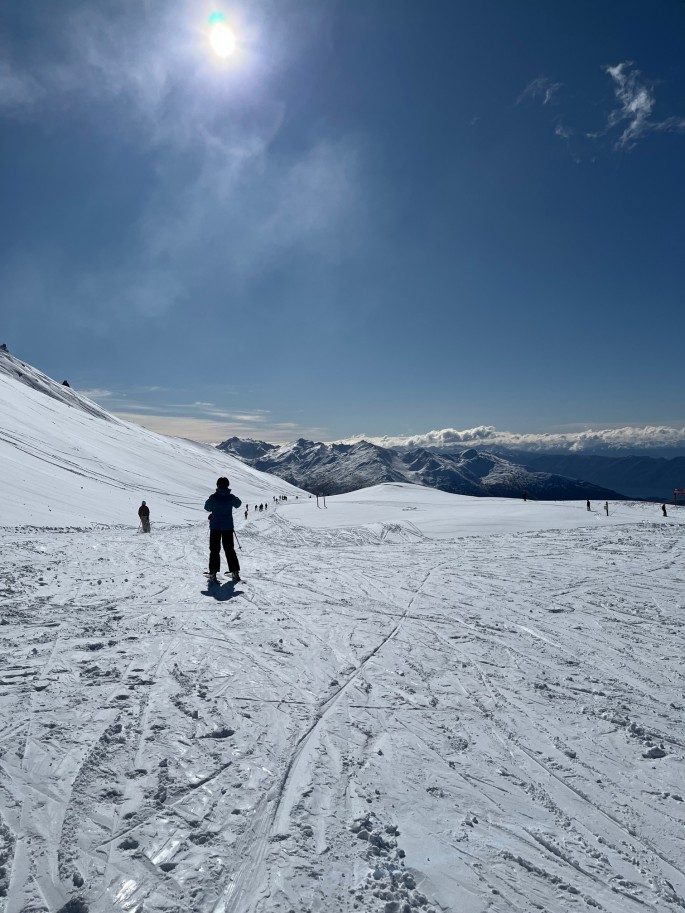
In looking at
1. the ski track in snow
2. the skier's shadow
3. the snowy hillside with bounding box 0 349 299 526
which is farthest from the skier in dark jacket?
the snowy hillside with bounding box 0 349 299 526

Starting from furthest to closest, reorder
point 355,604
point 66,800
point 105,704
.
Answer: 1. point 355,604
2. point 105,704
3. point 66,800

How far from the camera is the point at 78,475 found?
43906 mm

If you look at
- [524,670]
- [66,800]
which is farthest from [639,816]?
[66,800]

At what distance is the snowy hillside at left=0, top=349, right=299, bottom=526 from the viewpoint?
77.5ft

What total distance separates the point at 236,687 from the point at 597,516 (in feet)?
99.0

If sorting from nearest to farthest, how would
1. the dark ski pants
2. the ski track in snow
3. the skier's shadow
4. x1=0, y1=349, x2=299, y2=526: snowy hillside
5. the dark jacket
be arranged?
1. the ski track in snow
2. the skier's shadow
3. the dark ski pants
4. the dark jacket
5. x1=0, y1=349, x2=299, y2=526: snowy hillside

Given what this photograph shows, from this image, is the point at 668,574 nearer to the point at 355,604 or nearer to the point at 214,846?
the point at 355,604

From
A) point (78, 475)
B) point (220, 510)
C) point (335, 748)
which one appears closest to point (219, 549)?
point (220, 510)

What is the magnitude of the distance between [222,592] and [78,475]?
42028 mm

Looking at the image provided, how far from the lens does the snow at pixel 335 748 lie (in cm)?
284

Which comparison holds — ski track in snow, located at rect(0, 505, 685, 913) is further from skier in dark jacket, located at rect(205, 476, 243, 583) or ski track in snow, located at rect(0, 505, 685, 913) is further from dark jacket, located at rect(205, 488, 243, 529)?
dark jacket, located at rect(205, 488, 243, 529)

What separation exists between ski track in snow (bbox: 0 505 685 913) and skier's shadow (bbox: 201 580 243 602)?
57 cm

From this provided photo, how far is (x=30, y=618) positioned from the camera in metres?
7.24

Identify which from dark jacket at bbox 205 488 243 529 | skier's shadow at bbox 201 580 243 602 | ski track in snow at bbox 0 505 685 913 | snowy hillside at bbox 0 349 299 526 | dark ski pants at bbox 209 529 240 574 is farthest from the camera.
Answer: snowy hillside at bbox 0 349 299 526
